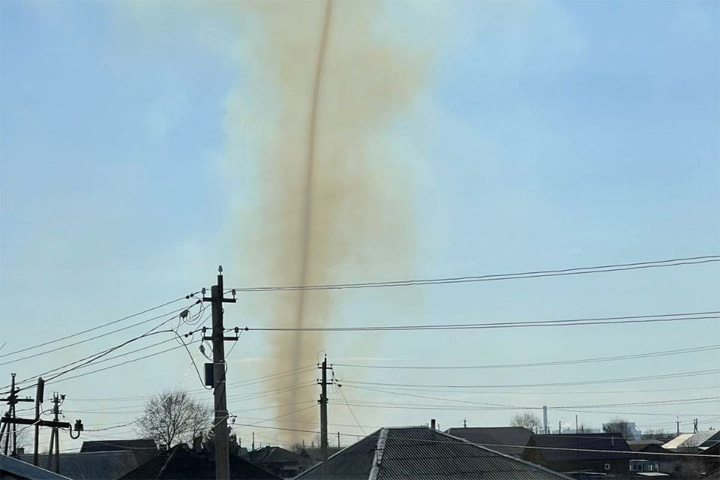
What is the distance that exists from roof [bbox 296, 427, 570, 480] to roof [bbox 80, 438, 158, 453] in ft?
166

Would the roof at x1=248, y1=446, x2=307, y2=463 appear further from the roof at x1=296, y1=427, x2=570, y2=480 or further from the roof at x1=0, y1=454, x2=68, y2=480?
the roof at x1=0, y1=454, x2=68, y2=480

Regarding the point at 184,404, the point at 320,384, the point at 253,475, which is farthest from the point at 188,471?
the point at 184,404

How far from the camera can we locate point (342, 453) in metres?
61.1

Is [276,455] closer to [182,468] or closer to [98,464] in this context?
[98,464]

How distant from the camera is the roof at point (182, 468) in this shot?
209ft

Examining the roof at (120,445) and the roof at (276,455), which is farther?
the roof at (276,455)

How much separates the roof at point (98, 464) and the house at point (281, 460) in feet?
51.5

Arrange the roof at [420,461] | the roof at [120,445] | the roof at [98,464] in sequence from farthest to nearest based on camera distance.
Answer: the roof at [120,445]
the roof at [98,464]
the roof at [420,461]

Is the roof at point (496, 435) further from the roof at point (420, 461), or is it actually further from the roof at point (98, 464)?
the roof at point (420, 461)

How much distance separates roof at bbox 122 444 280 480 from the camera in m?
63.6

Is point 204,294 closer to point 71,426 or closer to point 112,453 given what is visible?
point 71,426

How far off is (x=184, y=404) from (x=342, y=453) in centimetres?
5646

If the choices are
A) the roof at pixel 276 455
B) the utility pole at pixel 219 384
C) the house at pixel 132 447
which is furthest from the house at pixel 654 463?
the utility pole at pixel 219 384

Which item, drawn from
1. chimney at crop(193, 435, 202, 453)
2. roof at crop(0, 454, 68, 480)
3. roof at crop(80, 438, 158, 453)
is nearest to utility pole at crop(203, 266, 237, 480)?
roof at crop(0, 454, 68, 480)
